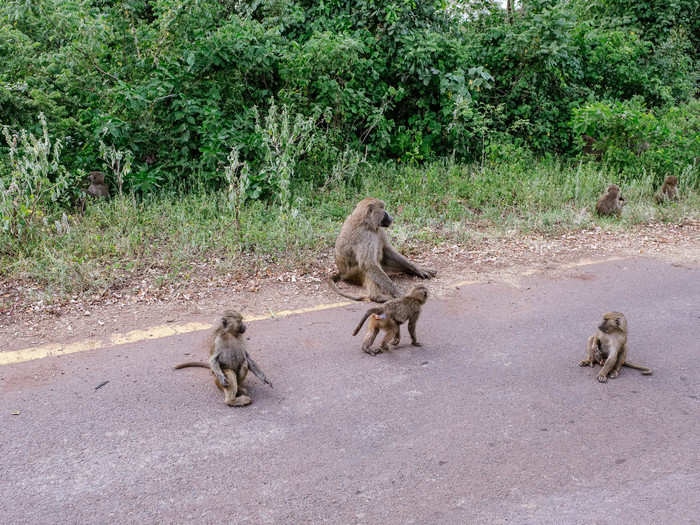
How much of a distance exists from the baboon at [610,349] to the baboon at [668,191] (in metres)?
5.93

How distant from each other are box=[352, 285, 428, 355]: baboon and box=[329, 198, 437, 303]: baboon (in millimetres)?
1014

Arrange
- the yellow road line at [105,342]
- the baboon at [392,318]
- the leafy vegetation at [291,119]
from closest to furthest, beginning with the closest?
the yellow road line at [105,342] < the baboon at [392,318] < the leafy vegetation at [291,119]

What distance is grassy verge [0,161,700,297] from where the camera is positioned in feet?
19.3

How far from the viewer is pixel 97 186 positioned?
7.79 metres

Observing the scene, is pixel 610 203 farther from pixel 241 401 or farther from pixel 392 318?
pixel 241 401

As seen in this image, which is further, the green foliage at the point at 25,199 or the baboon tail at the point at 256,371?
the green foliage at the point at 25,199

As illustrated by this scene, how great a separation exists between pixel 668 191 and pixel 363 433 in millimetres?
7831

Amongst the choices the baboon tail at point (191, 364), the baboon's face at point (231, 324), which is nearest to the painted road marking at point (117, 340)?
the baboon tail at point (191, 364)

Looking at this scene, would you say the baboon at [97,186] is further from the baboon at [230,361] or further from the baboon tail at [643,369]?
the baboon tail at [643,369]

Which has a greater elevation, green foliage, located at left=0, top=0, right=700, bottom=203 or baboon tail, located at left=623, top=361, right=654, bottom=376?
green foliage, located at left=0, top=0, right=700, bottom=203

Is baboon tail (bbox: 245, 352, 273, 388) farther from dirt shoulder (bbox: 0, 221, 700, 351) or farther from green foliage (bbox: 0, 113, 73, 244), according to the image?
green foliage (bbox: 0, 113, 73, 244)

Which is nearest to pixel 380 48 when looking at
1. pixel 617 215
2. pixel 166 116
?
pixel 166 116

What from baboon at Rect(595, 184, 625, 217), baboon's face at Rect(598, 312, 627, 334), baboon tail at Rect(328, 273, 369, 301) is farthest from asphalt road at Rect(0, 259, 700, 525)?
baboon at Rect(595, 184, 625, 217)

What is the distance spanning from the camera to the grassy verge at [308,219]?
5.89 metres
